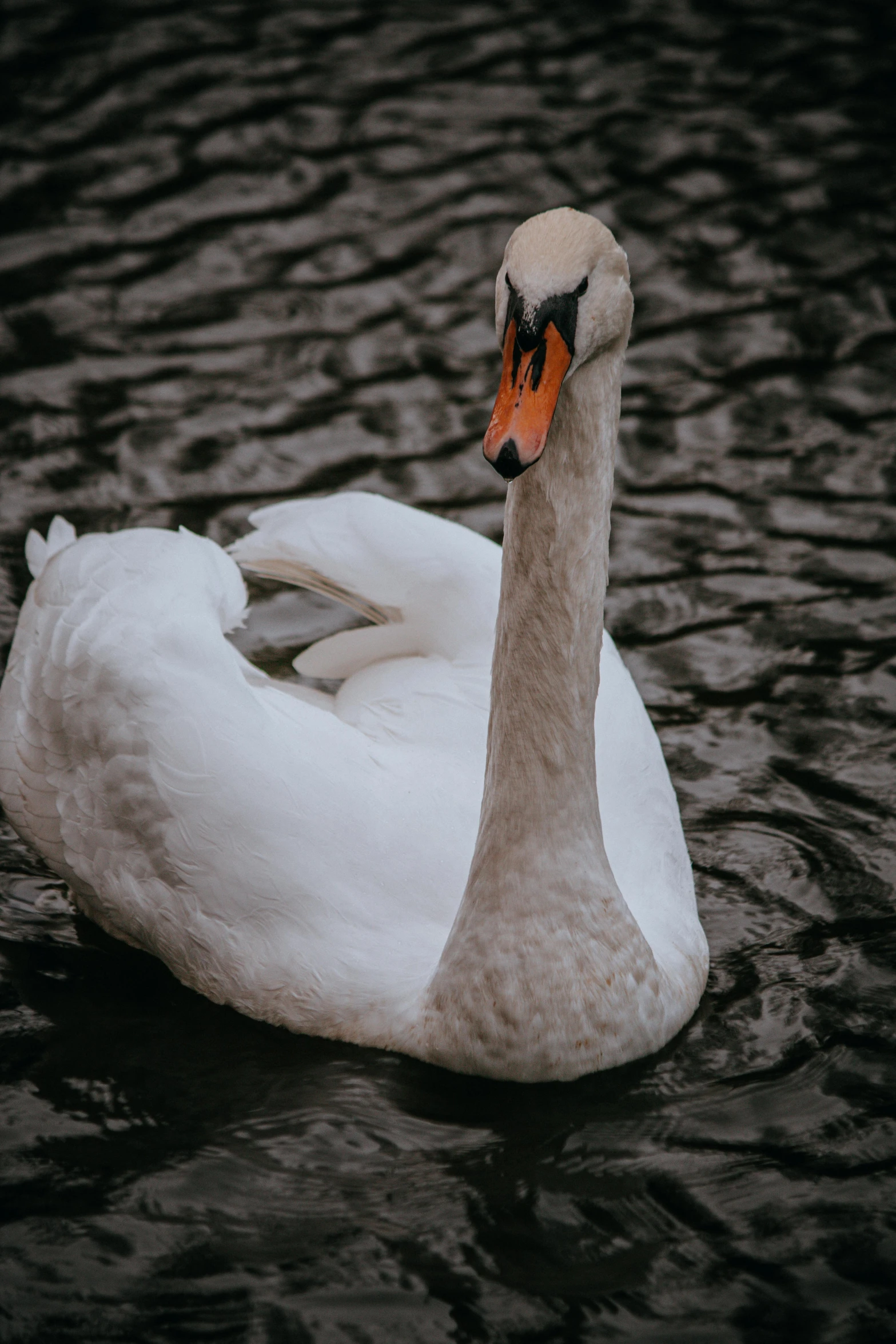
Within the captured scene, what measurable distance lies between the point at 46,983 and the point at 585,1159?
179 cm

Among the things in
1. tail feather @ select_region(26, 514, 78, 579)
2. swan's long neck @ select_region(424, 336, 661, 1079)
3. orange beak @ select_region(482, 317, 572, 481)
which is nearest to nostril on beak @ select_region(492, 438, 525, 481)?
orange beak @ select_region(482, 317, 572, 481)

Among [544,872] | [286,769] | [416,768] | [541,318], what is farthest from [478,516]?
[541,318]

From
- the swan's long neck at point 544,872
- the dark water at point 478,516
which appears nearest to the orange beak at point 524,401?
the swan's long neck at point 544,872

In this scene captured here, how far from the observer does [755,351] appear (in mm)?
9477

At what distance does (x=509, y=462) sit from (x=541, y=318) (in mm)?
364

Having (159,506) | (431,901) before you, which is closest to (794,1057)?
(431,901)

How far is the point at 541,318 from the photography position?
3.78 m

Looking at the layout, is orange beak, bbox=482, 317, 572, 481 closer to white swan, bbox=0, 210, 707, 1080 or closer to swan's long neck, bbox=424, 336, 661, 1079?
white swan, bbox=0, 210, 707, 1080

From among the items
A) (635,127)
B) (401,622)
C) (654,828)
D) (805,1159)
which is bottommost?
(805,1159)

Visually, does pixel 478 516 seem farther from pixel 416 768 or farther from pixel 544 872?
pixel 544 872

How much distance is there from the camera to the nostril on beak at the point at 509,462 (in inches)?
143

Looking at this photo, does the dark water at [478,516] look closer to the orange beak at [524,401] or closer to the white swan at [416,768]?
the white swan at [416,768]

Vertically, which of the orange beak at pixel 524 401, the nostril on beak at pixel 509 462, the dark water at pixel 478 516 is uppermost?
the orange beak at pixel 524 401

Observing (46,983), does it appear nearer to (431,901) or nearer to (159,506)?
(431,901)
